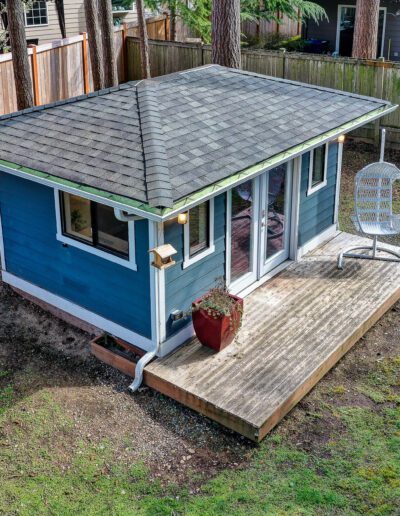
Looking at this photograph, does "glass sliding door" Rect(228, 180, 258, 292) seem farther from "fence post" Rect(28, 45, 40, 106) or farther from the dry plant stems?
"fence post" Rect(28, 45, 40, 106)

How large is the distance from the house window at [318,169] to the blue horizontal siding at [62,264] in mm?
3241

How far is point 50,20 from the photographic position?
2170 cm

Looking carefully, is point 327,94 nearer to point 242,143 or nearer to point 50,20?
point 242,143

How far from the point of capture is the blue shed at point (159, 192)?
705cm

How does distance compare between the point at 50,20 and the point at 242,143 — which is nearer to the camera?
the point at 242,143

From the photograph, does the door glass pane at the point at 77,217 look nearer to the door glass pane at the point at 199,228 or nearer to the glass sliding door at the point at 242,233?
the door glass pane at the point at 199,228

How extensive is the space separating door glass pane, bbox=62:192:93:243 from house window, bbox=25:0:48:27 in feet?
50.1

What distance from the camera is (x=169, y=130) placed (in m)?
7.76

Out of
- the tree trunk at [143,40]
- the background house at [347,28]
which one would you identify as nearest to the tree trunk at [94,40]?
the tree trunk at [143,40]

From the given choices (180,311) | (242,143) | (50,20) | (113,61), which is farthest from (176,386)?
(50,20)

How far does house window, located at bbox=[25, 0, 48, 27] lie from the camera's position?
21.1m

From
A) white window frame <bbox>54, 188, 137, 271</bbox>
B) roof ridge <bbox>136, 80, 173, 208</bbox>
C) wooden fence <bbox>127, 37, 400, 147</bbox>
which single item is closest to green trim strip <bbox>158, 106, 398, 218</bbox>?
roof ridge <bbox>136, 80, 173, 208</bbox>

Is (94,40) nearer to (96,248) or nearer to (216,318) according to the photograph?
(96,248)

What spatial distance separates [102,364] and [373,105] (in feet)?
17.8
